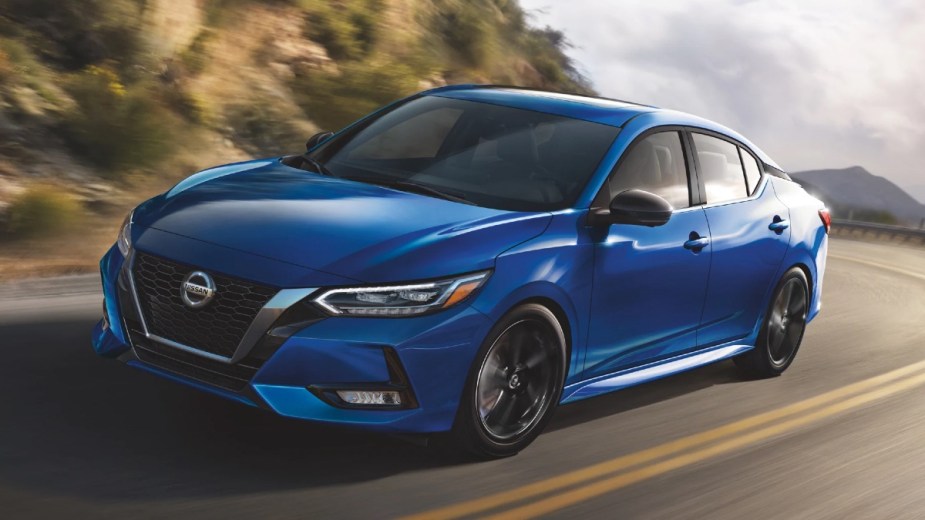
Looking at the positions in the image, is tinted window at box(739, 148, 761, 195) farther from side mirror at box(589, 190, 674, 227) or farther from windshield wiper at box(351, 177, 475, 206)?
windshield wiper at box(351, 177, 475, 206)

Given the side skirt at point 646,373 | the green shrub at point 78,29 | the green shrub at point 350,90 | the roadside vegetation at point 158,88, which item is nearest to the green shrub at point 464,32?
the roadside vegetation at point 158,88

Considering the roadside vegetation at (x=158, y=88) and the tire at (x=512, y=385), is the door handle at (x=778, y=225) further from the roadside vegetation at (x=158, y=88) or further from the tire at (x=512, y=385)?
the roadside vegetation at (x=158, y=88)

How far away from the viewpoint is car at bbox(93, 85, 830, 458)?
5.00m

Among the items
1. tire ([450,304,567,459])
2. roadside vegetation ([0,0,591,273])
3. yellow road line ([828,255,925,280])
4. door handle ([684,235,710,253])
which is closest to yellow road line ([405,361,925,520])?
tire ([450,304,567,459])

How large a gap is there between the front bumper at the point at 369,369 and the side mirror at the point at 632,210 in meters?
1.05

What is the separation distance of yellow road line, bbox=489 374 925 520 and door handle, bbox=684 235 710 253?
3.36ft

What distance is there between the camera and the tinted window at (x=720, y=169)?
7.21 meters

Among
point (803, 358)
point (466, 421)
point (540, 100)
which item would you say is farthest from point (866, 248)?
point (466, 421)

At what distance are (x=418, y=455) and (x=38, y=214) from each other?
5338 millimetres

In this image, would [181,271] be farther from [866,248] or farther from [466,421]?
[866,248]

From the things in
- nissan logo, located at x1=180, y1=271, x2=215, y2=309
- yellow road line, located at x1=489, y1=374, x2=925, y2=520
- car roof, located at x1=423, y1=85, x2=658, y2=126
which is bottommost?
yellow road line, located at x1=489, y1=374, x2=925, y2=520

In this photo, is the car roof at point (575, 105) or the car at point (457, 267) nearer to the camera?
the car at point (457, 267)

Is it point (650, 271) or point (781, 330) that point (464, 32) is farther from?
point (650, 271)

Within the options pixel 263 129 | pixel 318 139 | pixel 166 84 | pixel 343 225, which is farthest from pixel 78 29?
pixel 343 225
